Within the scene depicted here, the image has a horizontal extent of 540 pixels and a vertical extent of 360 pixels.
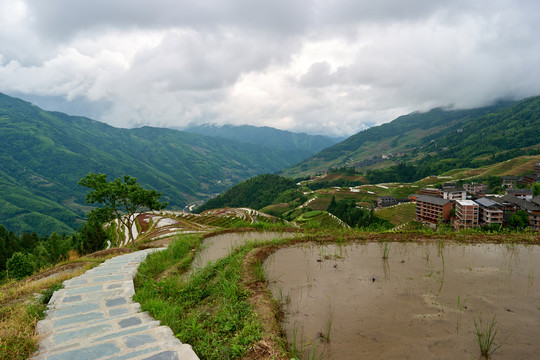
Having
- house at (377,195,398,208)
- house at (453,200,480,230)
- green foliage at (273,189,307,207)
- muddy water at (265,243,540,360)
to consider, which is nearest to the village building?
house at (377,195,398,208)

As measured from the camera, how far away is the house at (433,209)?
2892 inches

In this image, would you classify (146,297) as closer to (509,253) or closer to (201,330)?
(201,330)

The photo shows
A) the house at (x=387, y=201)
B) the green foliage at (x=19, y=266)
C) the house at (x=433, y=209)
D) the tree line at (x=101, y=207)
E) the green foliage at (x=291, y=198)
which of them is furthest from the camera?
the green foliage at (x=291, y=198)

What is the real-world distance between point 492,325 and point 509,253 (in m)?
5.81

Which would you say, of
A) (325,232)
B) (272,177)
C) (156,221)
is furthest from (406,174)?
(325,232)

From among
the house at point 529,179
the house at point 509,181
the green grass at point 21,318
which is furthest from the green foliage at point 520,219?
the green grass at point 21,318

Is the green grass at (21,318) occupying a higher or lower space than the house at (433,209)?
higher

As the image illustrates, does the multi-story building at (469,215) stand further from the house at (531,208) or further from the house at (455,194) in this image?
the house at (455,194)

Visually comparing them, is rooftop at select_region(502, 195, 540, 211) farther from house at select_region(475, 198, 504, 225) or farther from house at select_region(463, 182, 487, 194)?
house at select_region(463, 182, 487, 194)

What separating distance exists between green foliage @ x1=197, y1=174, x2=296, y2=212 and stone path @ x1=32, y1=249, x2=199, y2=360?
471 feet

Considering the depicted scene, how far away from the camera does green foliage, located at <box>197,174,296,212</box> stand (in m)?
156

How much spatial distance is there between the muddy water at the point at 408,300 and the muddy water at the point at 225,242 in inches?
112

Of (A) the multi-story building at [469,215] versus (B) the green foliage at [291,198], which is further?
(B) the green foliage at [291,198]

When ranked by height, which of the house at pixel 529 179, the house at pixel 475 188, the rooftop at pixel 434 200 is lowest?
the rooftop at pixel 434 200
